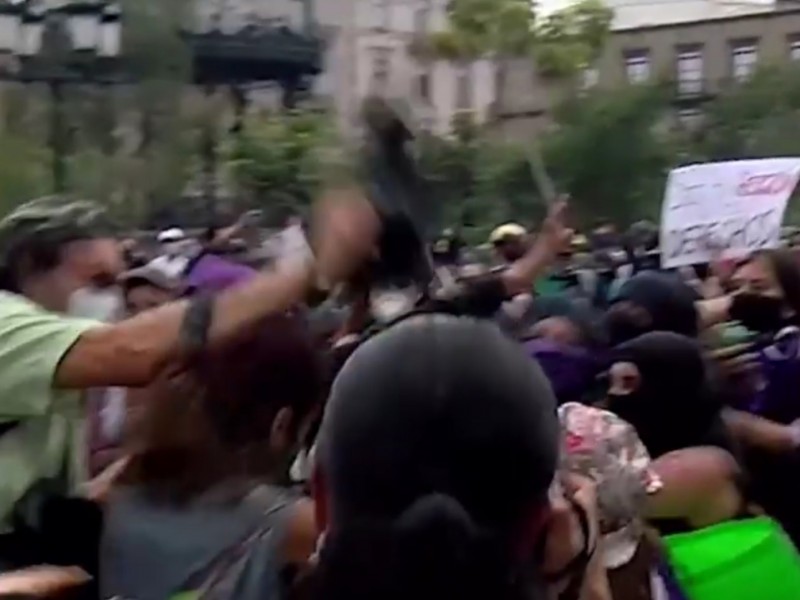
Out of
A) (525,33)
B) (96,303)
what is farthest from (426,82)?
(96,303)

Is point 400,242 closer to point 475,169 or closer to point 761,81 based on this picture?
Answer: point 475,169

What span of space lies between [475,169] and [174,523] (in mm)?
39005

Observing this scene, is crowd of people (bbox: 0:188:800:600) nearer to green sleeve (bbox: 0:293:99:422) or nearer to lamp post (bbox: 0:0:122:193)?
green sleeve (bbox: 0:293:99:422)

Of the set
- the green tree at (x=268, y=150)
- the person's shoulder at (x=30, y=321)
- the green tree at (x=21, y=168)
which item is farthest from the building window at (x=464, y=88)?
the person's shoulder at (x=30, y=321)

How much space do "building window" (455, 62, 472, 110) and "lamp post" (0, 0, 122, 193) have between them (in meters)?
41.2

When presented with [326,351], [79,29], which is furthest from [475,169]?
[326,351]

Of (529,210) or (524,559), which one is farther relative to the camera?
(529,210)

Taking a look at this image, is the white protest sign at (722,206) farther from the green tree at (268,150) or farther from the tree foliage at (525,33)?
the tree foliage at (525,33)

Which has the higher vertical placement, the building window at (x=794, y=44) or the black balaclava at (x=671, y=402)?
the black balaclava at (x=671, y=402)

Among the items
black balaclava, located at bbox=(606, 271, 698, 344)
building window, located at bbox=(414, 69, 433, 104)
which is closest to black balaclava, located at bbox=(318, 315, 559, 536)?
black balaclava, located at bbox=(606, 271, 698, 344)

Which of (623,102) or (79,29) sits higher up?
(79,29)

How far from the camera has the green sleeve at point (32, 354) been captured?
11.8 ft

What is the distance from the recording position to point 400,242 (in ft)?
12.0

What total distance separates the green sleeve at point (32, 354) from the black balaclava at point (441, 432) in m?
1.59
